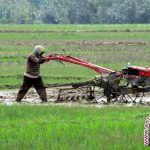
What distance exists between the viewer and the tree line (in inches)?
4033

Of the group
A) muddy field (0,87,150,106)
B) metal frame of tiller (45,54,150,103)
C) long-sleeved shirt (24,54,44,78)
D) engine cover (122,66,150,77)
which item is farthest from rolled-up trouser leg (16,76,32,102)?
engine cover (122,66,150,77)

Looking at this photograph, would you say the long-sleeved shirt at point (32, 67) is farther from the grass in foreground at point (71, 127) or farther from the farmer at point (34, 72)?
the grass in foreground at point (71, 127)

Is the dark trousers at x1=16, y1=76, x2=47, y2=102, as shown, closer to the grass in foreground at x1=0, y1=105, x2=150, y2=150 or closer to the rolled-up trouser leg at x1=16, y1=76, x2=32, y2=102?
the rolled-up trouser leg at x1=16, y1=76, x2=32, y2=102

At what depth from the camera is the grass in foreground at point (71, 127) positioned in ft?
30.6

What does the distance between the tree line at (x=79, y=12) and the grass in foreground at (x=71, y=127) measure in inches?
3391

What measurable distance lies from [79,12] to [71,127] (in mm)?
100629

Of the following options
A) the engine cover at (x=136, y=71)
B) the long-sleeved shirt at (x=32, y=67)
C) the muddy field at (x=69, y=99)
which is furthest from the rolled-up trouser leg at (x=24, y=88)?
the engine cover at (x=136, y=71)

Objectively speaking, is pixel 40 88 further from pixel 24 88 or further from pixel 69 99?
pixel 69 99

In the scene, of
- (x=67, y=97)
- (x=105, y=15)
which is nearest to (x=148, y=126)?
(x=67, y=97)

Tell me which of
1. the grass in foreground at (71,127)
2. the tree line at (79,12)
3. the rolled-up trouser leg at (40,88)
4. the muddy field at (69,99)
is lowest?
the tree line at (79,12)

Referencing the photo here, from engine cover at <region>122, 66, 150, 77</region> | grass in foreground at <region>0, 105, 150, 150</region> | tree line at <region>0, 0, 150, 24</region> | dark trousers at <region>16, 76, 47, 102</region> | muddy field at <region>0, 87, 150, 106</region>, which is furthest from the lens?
tree line at <region>0, 0, 150, 24</region>

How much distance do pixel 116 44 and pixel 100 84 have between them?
2594 centimetres

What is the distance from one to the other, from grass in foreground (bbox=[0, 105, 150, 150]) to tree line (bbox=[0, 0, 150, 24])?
86128 millimetres

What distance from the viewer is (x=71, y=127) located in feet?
35.1
